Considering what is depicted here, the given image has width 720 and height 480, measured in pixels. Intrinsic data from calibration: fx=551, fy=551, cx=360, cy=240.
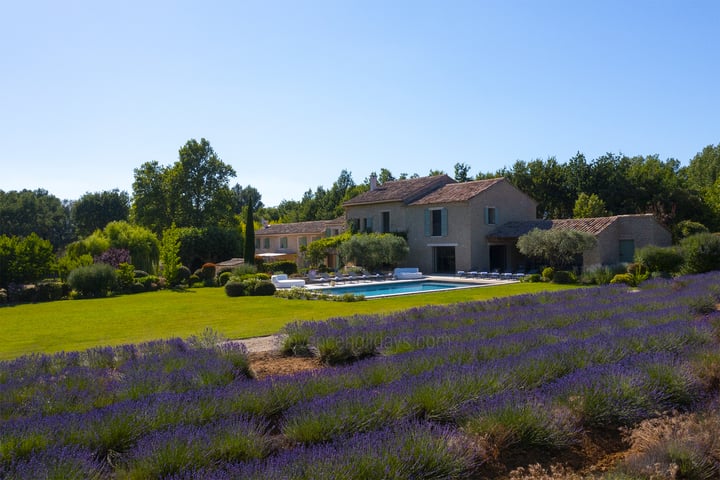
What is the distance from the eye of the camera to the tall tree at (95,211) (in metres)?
67.1

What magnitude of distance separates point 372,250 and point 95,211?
48697 mm

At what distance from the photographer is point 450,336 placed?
8.15 metres

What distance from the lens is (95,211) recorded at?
221 ft

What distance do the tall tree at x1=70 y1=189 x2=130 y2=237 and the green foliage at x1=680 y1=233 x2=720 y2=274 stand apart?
62.0 m

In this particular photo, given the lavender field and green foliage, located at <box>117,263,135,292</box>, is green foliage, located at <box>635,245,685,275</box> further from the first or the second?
green foliage, located at <box>117,263,135,292</box>

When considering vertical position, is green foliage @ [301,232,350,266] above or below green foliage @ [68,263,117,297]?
above

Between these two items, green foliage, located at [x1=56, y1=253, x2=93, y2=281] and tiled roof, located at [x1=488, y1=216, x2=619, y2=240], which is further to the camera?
tiled roof, located at [x1=488, y1=216, x2=619, y2=240]

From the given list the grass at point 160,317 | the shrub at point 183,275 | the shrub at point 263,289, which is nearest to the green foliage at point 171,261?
the shrub at point 183,275

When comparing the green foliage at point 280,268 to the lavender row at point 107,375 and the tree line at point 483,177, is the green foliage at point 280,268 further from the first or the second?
the lavender row at point 107,375

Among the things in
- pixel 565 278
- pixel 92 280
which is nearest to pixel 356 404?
pixel 565 278

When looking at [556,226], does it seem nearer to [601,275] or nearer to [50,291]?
[601,275]

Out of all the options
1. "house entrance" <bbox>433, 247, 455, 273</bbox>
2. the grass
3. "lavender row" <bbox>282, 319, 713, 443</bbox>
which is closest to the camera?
"lavender row" <bbox>282, 319, 713, 443</bbox>

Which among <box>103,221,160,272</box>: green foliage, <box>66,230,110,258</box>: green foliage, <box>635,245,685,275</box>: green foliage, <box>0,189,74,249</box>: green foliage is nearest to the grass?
<box>635,245,685,275</box>: green foliage

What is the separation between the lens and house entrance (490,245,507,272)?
33625 millimetres
